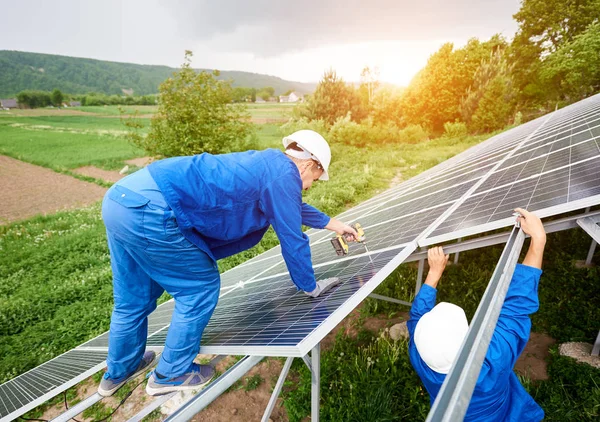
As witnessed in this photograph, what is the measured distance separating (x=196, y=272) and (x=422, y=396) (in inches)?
130

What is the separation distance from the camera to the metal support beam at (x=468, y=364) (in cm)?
87

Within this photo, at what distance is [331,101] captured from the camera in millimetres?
32406

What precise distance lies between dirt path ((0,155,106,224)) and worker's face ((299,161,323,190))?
17940 mm

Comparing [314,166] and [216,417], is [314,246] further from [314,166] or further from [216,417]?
[216,417]

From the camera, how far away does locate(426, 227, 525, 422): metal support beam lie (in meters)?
0.87

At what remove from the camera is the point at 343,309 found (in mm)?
2133

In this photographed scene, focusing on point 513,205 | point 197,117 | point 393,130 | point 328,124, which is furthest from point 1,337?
point 393,130

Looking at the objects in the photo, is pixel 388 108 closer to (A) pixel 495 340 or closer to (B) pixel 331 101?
(B) pixel 331 101

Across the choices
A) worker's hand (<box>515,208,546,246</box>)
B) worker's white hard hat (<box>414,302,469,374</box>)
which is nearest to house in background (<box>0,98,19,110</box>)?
worker's white hard hat (<box>414,302,469,374</box>)

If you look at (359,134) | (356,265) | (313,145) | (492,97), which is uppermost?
(492,97)

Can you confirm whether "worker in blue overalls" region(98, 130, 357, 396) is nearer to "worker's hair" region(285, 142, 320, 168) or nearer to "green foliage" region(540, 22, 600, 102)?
"worker's hair" region(285, 142, 320, 168)

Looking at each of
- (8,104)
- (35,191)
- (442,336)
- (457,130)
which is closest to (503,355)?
(442,336)

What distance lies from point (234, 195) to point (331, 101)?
32.5 m

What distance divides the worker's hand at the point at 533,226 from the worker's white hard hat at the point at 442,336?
34.5 inches
